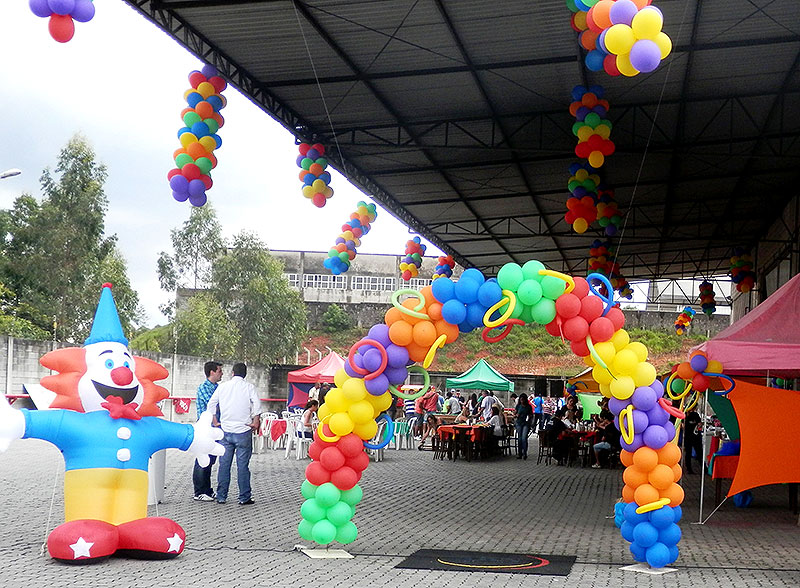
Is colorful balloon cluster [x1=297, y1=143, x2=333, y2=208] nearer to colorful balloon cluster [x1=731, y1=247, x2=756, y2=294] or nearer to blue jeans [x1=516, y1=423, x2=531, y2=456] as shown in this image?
blue jeans [x1=516, y1=423, x2=531, y2=456]

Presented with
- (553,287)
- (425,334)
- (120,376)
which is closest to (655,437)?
(553,287)

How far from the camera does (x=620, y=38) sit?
7445 mm

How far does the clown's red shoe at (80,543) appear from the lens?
22.6ft

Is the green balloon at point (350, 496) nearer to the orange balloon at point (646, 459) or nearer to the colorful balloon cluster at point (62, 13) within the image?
the orange balloon at point (646, 459)

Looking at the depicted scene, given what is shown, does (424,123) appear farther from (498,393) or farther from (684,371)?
(498,393)

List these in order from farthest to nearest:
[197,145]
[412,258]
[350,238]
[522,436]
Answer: [412,258] → [522,436] → [350,238] → [197,145]

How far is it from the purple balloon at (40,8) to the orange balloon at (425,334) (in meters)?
3.91

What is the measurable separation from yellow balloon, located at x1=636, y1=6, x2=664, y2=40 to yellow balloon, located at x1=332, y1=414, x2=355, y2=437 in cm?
406

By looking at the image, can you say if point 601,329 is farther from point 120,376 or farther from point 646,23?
point 120,376

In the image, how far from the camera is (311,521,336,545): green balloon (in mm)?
7738

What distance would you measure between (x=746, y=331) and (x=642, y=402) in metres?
3.57

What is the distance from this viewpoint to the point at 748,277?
24.1m

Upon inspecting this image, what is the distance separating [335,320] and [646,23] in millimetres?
48485

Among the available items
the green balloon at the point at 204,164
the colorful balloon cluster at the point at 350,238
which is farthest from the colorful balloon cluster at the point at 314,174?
the green balloon at the point at 204,164
